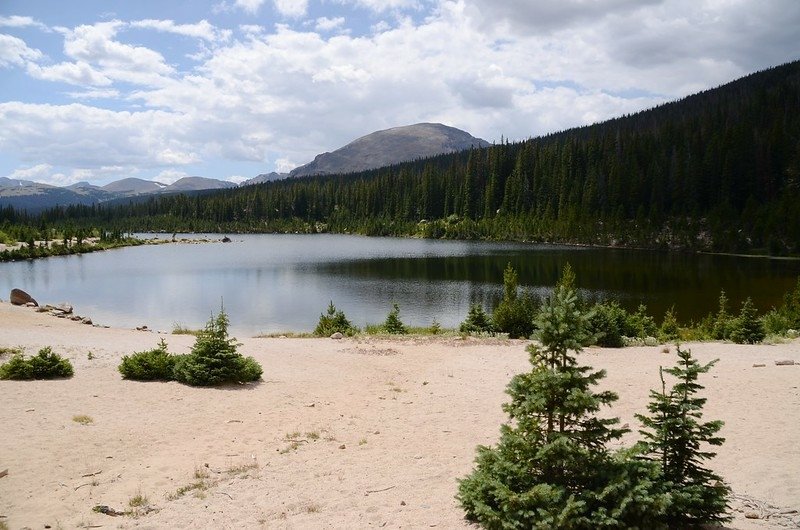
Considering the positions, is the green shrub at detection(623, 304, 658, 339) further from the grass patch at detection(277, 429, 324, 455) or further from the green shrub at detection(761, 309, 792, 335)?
the grass patch at detection(277, 429, 324, 455)

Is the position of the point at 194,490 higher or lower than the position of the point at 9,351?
lower

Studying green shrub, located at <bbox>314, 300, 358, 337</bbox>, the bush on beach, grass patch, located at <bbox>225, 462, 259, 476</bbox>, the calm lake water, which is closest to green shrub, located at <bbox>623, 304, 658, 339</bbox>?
the calm lake water

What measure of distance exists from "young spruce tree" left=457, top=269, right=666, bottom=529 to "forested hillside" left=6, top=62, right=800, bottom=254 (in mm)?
80217

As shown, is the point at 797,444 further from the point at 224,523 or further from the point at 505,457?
the point at 224,523

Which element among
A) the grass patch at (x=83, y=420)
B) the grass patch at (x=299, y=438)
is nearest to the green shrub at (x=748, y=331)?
the grass patch at (x=299, y=438)

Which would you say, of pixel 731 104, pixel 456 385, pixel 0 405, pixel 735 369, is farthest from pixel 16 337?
pixel 731 104

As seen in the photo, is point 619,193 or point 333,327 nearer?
point 333,327

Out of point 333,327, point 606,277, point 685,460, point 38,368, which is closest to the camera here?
point 685,460

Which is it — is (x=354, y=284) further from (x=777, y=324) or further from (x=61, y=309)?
(x=777, y=324)

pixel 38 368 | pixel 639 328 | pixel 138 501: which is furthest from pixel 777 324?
pixel 38 368

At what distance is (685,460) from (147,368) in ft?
50.3

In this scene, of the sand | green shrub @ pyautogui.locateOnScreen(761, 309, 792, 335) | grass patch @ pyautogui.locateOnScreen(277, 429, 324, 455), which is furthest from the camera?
green shrub @ pyautogui.locateOnScreen(761, 309, 792, 335)

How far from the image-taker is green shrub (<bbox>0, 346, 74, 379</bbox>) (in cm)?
1592

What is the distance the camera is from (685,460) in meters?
7.16
